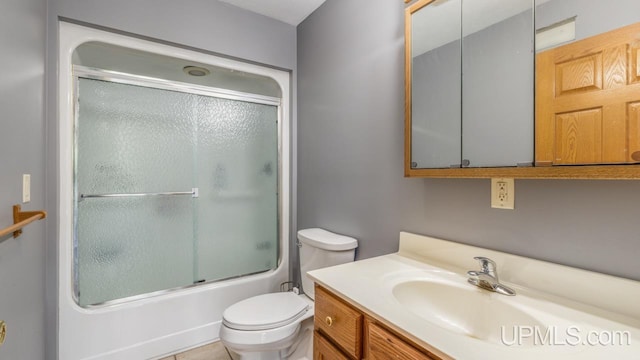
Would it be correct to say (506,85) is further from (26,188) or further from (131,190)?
(131,190)

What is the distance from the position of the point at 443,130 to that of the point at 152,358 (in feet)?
7.09

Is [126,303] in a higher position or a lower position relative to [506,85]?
lower

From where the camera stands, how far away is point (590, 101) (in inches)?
30.5

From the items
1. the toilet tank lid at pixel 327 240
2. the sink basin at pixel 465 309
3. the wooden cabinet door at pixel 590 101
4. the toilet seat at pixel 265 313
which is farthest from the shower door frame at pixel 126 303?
the wooden cabinet door at pixel 590 101

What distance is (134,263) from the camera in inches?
71.3

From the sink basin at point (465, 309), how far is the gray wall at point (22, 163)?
1323 millimetres

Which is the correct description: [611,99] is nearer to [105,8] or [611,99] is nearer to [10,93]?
[10,93]

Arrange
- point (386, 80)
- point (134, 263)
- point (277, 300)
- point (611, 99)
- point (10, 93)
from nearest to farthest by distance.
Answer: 1. point (611, 99)
2. point (10, 93)
3. point (386, 80)
4. point (277, 300)
5. point (134, 263)

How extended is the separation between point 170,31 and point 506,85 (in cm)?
186

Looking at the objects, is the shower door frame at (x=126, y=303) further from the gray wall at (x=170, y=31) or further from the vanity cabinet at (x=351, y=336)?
the vanity cabinet at (x=351, y=336)

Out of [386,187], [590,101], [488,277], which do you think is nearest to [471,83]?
[590,101]

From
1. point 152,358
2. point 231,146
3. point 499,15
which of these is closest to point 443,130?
point 499,15

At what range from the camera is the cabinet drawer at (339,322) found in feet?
2.88

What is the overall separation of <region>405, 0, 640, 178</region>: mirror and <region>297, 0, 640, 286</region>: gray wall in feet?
0.40
